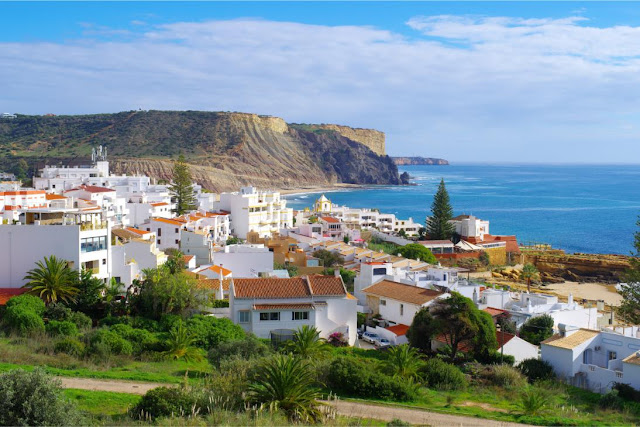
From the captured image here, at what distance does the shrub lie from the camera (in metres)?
17.8

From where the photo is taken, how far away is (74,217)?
2372 cm

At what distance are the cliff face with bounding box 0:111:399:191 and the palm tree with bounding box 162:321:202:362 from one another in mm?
84978

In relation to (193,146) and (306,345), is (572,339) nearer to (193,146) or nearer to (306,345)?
(306,345)

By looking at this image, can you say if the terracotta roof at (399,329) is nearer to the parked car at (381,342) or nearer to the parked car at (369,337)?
the parked car at (381,342)

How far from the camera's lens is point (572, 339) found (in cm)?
2034

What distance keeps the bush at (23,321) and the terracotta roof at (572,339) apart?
15.5m

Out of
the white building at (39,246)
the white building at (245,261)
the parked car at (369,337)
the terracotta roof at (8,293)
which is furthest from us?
the white building at (245,261)

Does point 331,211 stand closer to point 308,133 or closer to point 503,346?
point 503,346

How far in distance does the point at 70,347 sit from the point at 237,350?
4387 mm

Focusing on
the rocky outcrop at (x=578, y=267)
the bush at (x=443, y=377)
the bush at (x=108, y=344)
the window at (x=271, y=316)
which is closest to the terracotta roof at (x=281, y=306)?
the window at (x=271, y=316)

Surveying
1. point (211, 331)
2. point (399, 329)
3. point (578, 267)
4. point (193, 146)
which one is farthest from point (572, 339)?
point (193, 146)

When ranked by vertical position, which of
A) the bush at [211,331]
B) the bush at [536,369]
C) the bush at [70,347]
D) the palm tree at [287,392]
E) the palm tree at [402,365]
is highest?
the palm tree at [287,392]

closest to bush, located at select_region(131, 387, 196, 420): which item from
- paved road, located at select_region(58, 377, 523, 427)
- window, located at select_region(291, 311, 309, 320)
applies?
paved road, located at select_region(58, 377, 523, 427)

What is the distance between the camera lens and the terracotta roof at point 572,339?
19906 millimetres
